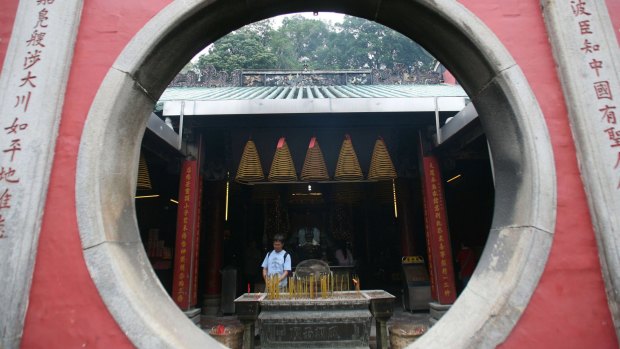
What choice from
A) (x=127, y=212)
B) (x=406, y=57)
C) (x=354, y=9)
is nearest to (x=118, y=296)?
(x=127, y=212)

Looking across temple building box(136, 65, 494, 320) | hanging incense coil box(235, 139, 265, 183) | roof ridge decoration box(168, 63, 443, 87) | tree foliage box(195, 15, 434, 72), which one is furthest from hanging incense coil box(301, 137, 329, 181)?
tree foliage box(195, 15, 434, 72)

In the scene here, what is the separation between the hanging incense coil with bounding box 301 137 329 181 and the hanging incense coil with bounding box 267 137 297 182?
0.28m

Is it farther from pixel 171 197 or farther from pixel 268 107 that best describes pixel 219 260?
pixel 268 107

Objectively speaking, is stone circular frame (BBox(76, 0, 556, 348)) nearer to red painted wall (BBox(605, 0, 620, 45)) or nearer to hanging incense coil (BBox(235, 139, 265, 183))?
red painted wall (BBox(605, 0, 620, 45))

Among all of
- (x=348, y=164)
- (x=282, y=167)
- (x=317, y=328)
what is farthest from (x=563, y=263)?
(x=282, y=167)

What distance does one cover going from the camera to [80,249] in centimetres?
244

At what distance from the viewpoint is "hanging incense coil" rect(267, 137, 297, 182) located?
22.9 feet

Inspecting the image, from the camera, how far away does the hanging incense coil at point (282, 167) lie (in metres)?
6.98

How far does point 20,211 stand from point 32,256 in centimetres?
35

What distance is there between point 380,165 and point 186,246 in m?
4.43

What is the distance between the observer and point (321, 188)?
1059cm

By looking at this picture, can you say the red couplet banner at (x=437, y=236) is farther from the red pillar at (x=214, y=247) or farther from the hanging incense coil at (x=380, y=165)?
the red pillar at (x=214, y=247)

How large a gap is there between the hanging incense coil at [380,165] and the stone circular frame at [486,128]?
13.5 feet

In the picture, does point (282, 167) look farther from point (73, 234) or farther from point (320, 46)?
point (320, 46)
